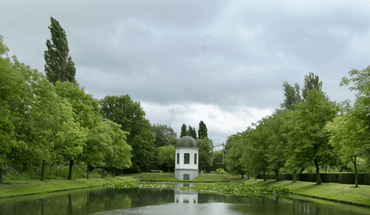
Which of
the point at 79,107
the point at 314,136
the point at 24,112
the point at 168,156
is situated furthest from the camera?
the point at 168,156

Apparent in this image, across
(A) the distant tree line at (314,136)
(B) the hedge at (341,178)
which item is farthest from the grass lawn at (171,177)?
(B) the hedge at (341,178)

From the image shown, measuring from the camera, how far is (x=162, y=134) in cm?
10569

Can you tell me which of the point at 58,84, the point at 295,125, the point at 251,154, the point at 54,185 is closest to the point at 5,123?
the point at 54,185

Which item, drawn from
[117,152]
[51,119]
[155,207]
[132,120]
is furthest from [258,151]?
[132,120]

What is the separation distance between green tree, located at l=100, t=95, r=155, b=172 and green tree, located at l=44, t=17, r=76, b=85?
17490 mm

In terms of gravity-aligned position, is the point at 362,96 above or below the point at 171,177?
above

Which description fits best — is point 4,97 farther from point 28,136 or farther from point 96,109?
point 96,109

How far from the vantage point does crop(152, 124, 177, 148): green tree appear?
103562 mm

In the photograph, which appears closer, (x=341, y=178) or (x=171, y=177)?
(x=341, y=178)

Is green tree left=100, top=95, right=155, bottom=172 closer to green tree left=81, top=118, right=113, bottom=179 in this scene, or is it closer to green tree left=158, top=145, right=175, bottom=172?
green tree left=158, top=145, right=175, bottom=172

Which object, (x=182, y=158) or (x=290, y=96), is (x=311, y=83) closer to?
(x=290, y=96)

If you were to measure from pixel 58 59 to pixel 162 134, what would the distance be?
191 feet

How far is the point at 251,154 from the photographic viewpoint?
4331cm

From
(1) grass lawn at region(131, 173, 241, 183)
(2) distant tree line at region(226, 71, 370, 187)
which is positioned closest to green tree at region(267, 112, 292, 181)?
(2) distant tree line at region(226, 71, 370, 187)
